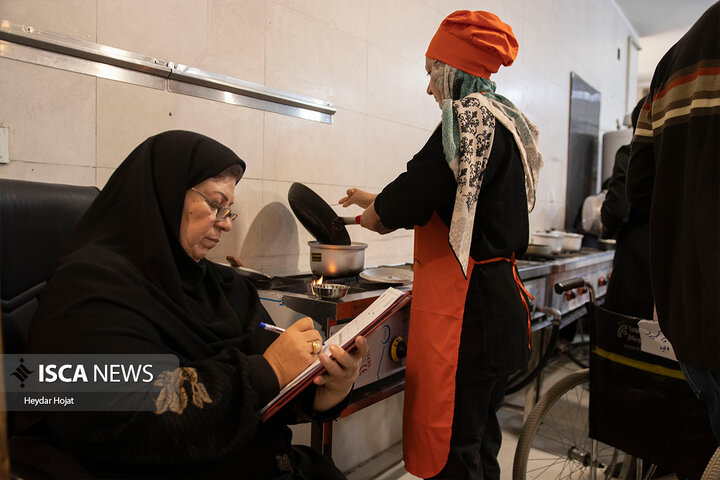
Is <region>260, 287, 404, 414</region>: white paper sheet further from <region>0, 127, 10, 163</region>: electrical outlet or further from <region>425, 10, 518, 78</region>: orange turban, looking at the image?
<region>0, 127, 10, 163</region>: electrical outlet

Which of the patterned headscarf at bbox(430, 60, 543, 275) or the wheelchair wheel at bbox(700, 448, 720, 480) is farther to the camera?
the patterned headscarf at bbox(430, 60, 543, 275)

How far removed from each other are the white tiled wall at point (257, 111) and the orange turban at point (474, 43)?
27.8 inches

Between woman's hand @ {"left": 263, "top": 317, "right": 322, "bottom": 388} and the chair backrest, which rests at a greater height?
the chair backrest

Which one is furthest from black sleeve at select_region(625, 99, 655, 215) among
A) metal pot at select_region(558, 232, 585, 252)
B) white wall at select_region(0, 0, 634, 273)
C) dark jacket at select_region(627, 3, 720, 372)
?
metal pot at select_region(558, 232, 585, 252)

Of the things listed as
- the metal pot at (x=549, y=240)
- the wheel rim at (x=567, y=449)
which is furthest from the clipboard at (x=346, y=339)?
the metal pot at (x=549, y=240)

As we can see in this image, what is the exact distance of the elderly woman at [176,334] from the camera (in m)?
0.78

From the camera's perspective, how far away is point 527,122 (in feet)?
4.79

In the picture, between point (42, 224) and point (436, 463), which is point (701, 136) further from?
point (42, 224)

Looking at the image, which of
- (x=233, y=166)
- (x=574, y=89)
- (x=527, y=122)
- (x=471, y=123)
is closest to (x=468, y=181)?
(x=471, y=123)

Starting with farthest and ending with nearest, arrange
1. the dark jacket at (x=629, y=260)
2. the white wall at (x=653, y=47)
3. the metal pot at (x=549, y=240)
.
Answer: the white wall at (x=653, y=47) → the metal pot at (x=549, y=240) → the dark jacket at (x=629, y=260)

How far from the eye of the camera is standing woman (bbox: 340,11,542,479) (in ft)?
4.32

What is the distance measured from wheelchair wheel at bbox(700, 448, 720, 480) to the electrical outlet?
194 cm

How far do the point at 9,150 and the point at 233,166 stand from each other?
0.62 metres

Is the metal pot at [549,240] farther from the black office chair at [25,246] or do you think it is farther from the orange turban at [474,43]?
the black office chair at [25,246]
